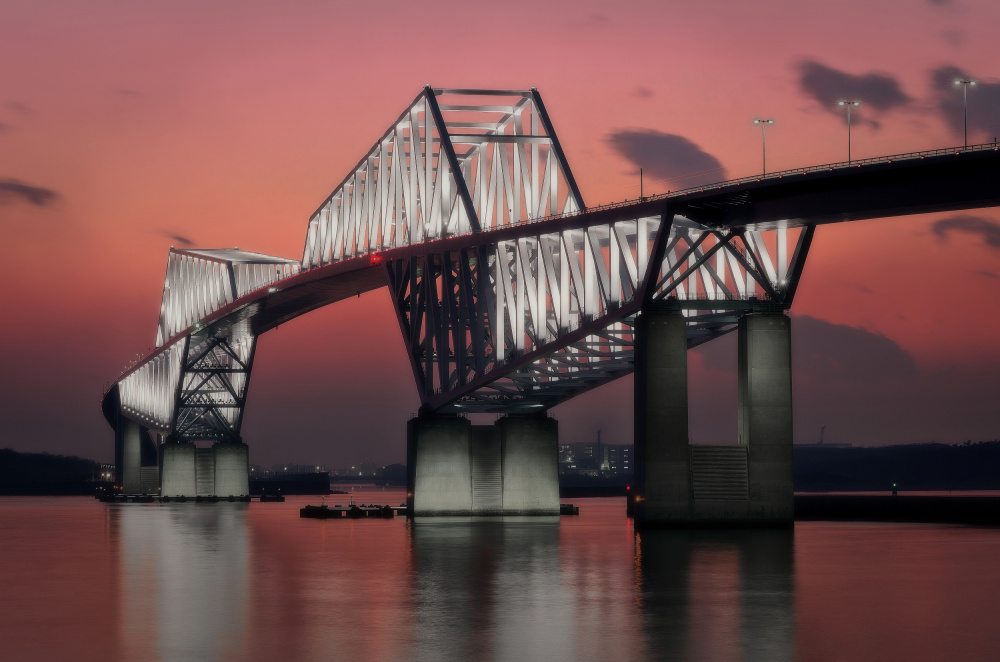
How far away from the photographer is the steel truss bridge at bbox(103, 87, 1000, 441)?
191ft

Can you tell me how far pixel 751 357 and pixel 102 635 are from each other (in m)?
42.6

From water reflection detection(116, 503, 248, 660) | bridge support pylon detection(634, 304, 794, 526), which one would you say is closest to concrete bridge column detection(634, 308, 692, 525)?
bridge support pylon detection(634, 304, 794, 526)

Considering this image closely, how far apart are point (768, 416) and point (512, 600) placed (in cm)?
3476

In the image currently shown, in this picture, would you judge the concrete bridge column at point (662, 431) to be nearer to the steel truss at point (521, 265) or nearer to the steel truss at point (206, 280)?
the steel truss at point (521, 265)

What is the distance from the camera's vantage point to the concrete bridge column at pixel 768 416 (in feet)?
203

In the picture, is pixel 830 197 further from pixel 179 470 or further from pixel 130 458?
pixel 130 458

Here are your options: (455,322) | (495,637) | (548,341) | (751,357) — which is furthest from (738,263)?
(495,637)

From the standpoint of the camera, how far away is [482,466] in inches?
3499

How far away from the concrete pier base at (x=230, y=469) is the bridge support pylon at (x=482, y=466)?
63883 mm

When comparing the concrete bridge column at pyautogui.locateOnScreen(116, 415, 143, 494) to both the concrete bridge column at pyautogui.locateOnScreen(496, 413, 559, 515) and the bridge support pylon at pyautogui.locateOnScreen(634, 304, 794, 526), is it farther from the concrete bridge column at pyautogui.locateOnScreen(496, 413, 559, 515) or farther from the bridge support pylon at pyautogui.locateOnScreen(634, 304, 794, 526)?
the bridge support pylon at pyautogui.locateOnScreen(634, 304, 794, 526)

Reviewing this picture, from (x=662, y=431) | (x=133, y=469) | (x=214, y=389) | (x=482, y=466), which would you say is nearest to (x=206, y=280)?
(x=214, y=389)

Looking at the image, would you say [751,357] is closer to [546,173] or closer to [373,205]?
[546,173]

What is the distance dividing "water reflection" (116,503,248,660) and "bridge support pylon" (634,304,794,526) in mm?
18114

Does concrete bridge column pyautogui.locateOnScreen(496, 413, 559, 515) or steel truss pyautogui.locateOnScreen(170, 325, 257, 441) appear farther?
steel truss pyautogui.locateOnScreen(170, 325, 257, 441)
